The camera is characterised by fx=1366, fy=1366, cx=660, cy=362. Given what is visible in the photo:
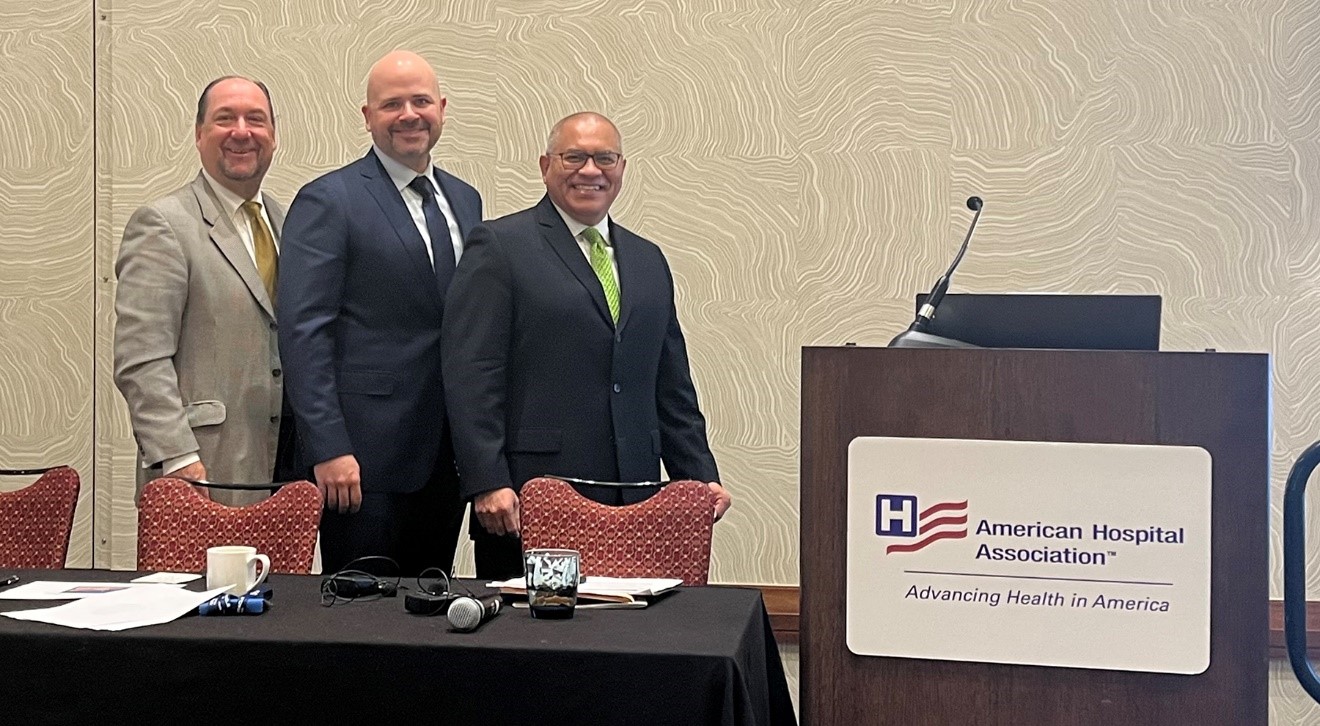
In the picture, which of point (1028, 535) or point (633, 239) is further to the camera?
point (633, 239)

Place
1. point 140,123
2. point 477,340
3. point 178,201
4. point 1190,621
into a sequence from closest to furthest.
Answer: point 1190,621, point 477,340, point 178,201, point 140,123

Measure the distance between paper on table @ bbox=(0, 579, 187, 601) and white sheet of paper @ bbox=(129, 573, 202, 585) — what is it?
0.15 feet

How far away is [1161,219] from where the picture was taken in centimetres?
459

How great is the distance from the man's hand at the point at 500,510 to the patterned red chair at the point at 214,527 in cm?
43

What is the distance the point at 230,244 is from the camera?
3539 millimetres

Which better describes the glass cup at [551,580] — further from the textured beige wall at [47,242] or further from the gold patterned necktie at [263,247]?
the textured beige wall at [47,242]

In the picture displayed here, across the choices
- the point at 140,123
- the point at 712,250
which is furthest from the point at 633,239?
the point at 140,123

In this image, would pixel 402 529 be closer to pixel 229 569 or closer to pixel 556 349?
pixel 556 349

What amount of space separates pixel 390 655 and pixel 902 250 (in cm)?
301

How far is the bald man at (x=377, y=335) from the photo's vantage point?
3363mm

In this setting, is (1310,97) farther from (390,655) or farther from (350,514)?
(390,655)

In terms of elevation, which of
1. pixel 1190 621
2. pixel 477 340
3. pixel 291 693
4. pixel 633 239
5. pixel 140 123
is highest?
pixel 140 123

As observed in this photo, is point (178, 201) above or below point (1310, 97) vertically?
below

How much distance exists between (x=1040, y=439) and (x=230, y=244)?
7.40ft
